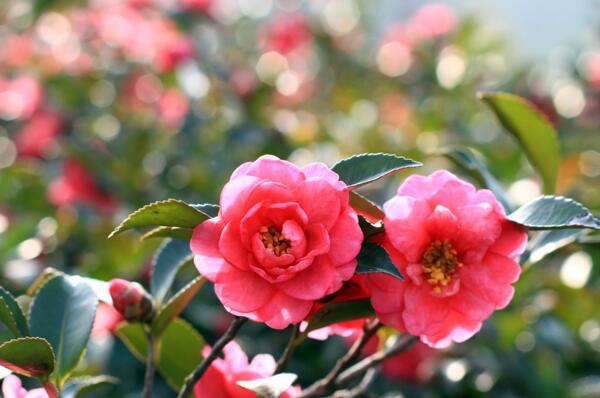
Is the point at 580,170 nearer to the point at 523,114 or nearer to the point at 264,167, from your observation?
the point at 523,114

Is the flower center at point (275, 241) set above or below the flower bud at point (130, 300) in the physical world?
above

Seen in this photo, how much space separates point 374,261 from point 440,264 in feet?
0.25

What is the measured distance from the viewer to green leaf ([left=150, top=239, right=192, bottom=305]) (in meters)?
0.97

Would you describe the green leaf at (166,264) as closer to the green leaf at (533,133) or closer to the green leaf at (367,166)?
the green leaf at (367,166)

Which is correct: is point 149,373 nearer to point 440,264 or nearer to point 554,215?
point 440,264

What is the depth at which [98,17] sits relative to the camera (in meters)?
2.96

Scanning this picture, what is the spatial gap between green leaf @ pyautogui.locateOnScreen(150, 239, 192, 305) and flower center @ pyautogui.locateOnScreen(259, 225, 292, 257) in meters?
0.22

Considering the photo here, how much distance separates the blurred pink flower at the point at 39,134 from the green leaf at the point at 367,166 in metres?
1.57

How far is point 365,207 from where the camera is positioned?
2.63 ft

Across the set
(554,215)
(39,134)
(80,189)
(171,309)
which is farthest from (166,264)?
(39,134)

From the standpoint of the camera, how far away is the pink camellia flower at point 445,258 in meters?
0.78

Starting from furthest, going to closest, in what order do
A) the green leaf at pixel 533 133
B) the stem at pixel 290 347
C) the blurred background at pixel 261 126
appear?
the blurred background at pixel 261 126 → the green leaf at pixel 533 133 → the stem at pixel 290 347

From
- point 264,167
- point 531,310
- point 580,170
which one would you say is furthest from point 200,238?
point 580,170

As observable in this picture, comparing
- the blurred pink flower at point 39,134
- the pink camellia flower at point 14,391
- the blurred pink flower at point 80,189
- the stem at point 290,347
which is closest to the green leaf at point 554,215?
the stem at point 290,347
